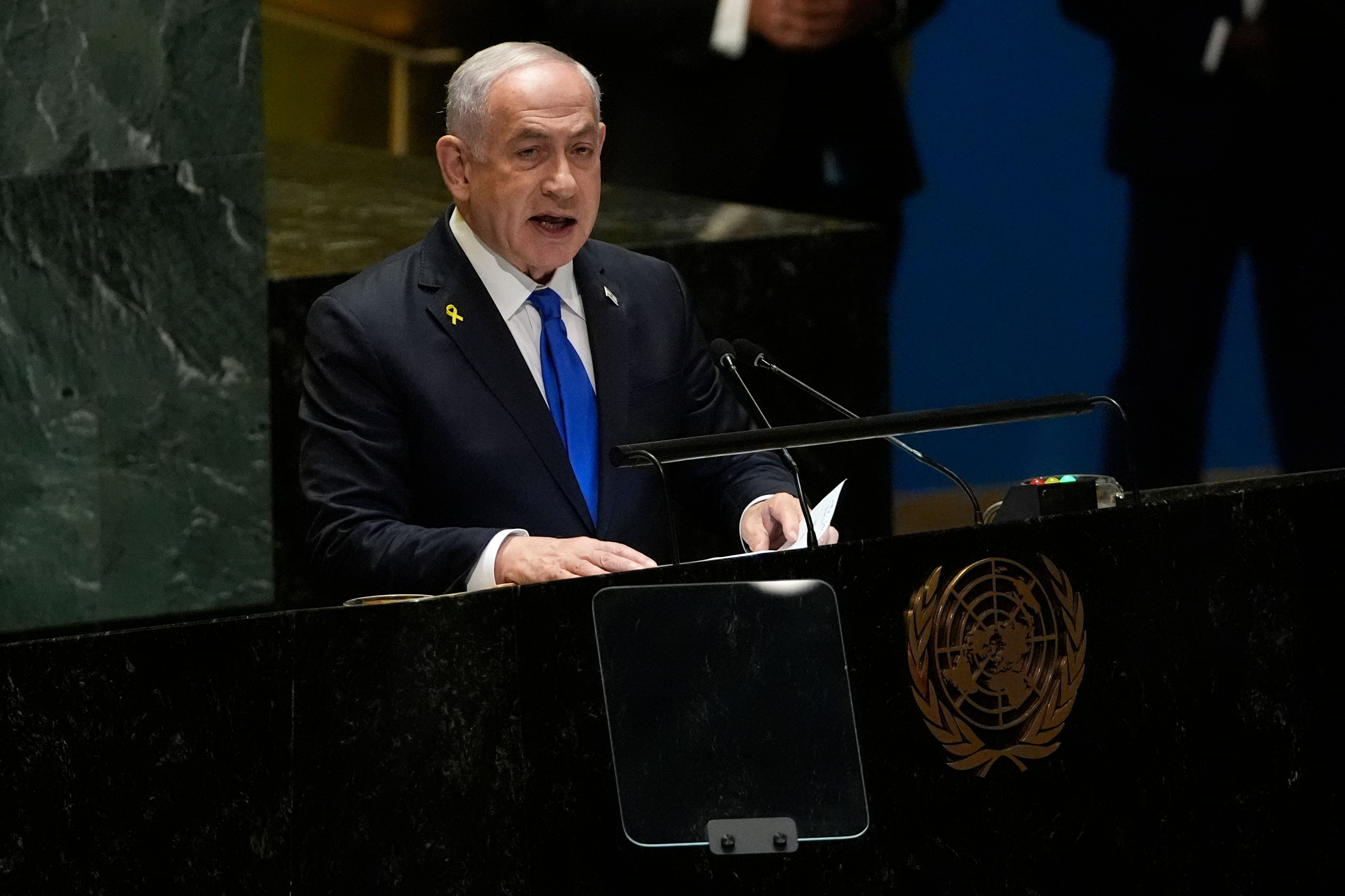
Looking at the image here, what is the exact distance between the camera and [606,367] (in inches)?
117

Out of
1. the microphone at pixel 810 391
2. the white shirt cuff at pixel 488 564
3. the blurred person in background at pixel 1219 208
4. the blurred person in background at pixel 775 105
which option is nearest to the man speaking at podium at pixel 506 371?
the white shirt cuff at pixel 488 564

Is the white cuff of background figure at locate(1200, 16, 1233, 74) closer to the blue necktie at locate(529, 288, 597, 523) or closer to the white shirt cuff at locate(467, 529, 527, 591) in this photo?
the blue necktie at locate(529, 288, 597, 523)

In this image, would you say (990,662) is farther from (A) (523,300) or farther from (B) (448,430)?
(A) (523,300)

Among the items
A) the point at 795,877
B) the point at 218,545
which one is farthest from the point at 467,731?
the point at 218,545

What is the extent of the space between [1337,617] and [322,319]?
1603 millimetres

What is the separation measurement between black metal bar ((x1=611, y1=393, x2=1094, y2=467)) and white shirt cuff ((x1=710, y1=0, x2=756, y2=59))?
219cm

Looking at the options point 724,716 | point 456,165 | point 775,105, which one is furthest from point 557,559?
point 775,105

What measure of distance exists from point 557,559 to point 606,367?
70cm

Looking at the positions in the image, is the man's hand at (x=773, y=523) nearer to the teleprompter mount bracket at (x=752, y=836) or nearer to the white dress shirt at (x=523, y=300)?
the white dress shirt at (x=523, y=300)

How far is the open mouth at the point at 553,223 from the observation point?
9.73ft

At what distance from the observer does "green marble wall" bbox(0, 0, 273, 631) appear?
13.7 feet

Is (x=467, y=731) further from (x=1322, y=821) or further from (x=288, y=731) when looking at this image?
(x=1322, y=821)

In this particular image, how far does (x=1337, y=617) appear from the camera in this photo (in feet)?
6.84

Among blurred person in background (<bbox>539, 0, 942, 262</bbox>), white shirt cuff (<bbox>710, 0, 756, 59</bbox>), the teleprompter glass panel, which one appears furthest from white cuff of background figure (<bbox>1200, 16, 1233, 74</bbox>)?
the teleprompter glass panel
